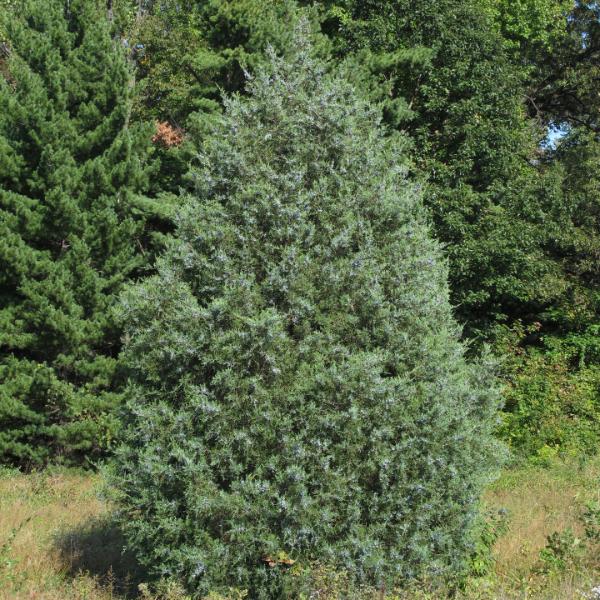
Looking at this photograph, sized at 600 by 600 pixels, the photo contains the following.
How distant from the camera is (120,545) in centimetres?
746

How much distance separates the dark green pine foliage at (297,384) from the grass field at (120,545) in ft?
1.44

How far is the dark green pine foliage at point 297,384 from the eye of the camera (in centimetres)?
457

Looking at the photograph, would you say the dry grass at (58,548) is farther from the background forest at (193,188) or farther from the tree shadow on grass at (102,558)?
the background forest at (193,188)

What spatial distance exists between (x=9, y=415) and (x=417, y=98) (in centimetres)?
1173

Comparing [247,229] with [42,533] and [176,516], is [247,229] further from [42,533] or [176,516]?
[42,533]

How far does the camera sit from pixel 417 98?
1728 centimetres

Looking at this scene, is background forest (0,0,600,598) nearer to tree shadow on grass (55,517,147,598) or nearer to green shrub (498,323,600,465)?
green shrub (498,323,600,465)

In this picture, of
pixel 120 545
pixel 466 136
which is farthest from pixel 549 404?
pixel 120 545

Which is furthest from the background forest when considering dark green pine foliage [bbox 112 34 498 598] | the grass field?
dark green pine foliage [bbox 112 34 498 598]

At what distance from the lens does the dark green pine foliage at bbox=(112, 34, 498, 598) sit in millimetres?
4566

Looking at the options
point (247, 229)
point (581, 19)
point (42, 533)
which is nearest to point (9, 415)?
point (42, 533)

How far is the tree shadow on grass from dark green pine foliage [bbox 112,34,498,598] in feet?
4.42

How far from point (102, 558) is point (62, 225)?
27.9 ft

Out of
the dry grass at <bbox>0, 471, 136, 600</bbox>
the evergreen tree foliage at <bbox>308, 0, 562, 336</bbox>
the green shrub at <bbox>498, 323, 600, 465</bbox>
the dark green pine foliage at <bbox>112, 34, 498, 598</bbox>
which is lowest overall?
the dry grass at <bbox>0, 471, 136, 600</bbox>
